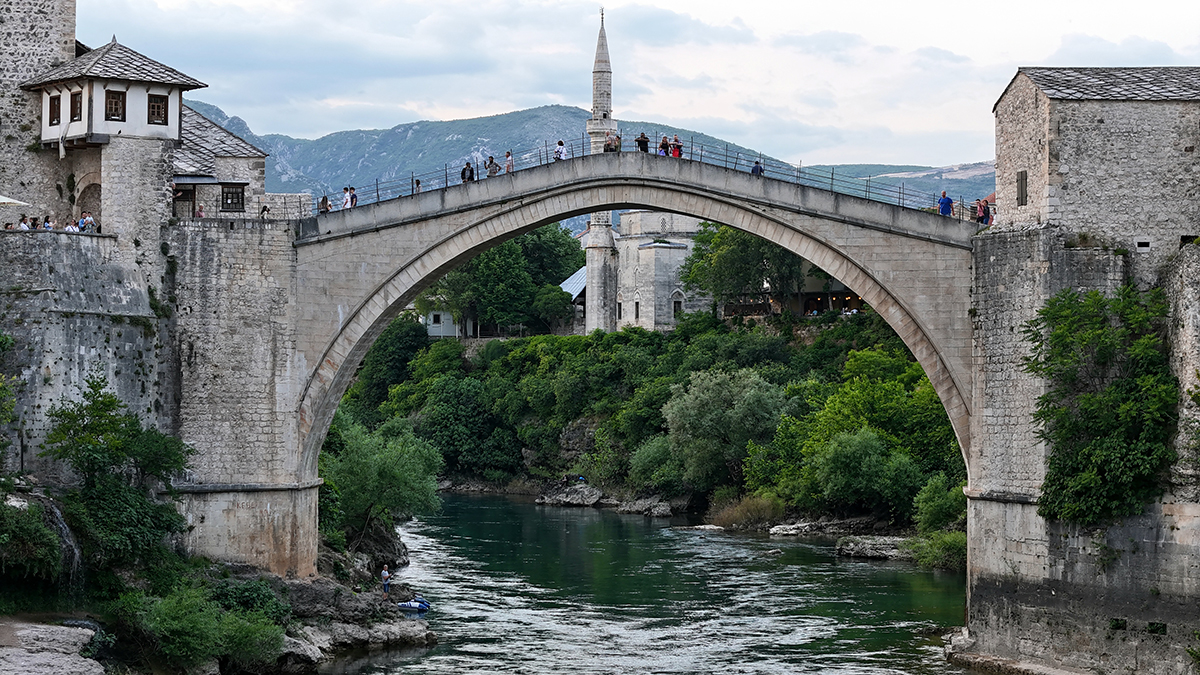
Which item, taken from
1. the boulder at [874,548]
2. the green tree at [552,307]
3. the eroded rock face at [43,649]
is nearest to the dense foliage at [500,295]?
the green tree at [552,307]

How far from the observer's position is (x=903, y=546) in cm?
4462

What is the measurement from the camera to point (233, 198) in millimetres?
35469

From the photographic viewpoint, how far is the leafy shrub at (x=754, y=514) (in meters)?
53.5

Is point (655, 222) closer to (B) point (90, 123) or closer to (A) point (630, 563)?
(A) point (630, 563)

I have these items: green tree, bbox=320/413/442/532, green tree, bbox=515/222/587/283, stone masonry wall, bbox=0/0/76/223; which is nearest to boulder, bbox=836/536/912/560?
green tree, bbox=320/413/442/532

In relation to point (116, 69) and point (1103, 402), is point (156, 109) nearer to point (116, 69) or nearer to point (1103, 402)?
point (116, 69)

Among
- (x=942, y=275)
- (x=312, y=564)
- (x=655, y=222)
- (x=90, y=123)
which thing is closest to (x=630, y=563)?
(x=312, y=564)

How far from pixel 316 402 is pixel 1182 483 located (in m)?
17.2

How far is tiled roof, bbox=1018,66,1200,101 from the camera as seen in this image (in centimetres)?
2870

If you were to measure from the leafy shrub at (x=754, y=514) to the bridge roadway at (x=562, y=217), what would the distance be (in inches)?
875

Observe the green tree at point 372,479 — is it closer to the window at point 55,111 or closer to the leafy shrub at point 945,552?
the window at point 55,111

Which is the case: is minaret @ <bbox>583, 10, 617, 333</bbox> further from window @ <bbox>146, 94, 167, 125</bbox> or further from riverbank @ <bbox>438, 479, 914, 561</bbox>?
window @ <bbox>146, 94, 167, 125</bbox>

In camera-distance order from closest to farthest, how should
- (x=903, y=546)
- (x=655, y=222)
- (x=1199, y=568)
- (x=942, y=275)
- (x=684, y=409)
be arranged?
1. (x=1199, y=568)
2. (x=942, y=275)
3. (x=903, y=546)
4. (x=684, y=409)
5. (x=655, y=222)

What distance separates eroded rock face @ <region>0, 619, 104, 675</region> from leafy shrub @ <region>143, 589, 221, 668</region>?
116cm
